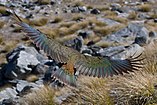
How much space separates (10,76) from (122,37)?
474 cm

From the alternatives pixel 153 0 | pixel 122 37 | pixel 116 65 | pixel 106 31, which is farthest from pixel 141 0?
pixel 116 65

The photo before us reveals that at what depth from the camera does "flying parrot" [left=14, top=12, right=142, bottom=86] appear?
17.2 ft

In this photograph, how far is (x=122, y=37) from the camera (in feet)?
52.2

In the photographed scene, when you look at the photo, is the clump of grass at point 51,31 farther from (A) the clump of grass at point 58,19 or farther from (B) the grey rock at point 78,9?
(B) the grey rock at point 78,9

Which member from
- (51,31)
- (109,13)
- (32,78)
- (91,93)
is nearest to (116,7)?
(109,13)

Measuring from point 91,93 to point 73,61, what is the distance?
1.93 metres

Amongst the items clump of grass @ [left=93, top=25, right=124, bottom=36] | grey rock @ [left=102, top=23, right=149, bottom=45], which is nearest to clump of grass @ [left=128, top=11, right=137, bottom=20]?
clump of grass @ [left=93, top=25, right=124, bottom=36]

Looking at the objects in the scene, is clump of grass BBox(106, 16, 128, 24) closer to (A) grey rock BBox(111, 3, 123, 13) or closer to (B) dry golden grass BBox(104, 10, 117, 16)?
(B) dry golden grass BBox(104, 10, 117, 16)

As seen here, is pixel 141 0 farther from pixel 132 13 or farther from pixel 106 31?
pixel 106 31

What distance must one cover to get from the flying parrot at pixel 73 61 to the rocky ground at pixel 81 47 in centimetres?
61

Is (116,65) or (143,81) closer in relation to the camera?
(116,65)

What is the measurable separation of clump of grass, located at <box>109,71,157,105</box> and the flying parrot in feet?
4.28

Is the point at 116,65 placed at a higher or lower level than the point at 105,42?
higher

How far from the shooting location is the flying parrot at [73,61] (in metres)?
5.25
